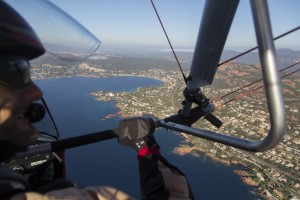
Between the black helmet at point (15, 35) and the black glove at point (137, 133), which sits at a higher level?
the black helmet at point (15, 35)

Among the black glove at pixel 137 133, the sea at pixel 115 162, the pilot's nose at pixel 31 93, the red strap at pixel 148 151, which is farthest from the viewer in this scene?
the sea at pixel 115 162

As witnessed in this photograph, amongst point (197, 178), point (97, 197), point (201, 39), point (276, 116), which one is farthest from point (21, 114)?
point (197, 178)

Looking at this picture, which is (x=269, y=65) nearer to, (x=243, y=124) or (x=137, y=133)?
(x=137, y=133)

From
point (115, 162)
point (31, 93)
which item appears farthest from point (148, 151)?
point (115, 162)

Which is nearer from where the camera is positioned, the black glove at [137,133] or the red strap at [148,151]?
the red strap at [148,151]

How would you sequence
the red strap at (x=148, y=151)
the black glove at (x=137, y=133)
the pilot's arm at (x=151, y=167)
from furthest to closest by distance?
the black glove at (x=137, y=133) → the red strap at (x=148, y=151) → the pilot's arm at (x=151, y=167)

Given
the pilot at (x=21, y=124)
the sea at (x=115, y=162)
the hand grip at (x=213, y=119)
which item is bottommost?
the sea at (x=115, y=162)

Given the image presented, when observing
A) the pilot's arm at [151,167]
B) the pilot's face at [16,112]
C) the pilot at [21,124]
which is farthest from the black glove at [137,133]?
the pilot's face at [16,112]

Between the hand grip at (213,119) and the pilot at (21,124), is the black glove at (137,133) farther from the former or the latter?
the hand grip at (213,119)
